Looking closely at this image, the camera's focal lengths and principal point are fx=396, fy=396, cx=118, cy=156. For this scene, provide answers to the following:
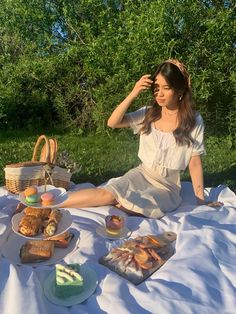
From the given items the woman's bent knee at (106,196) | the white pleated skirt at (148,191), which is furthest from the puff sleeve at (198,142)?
the woman's bent knee at (106,196)

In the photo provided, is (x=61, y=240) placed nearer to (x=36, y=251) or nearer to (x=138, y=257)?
(x=36, y=251)

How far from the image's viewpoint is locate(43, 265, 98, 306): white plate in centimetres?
→ 222

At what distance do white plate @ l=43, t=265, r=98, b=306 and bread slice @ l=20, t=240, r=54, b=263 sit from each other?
16 centimetres

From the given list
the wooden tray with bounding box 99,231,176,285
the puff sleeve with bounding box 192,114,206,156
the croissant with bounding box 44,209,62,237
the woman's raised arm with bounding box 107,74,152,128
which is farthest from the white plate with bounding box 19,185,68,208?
the puff sleeve with bounding box 192,114,206,156

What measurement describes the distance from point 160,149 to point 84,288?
169cm

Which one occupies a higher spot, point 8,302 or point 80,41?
point 80,41

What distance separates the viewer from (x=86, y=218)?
3232 mm

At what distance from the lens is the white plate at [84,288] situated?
7.27ft

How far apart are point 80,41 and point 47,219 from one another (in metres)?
5.30

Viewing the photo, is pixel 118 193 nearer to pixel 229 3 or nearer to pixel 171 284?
pixel 171 284

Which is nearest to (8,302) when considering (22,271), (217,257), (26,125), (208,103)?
(22,271)

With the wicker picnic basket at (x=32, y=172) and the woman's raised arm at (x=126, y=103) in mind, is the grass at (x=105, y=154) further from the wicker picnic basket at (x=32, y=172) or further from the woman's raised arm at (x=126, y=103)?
the woman's raised arm at (x=126, y=103)

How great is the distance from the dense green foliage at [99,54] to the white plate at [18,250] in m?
3.69

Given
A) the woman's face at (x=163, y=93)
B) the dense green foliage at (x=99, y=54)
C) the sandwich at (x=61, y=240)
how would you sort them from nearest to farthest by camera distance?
the sandwich at (x=61, y=240), the woman's face at (x=163, y=93), the dense green foliage at (x=99, y=54)
